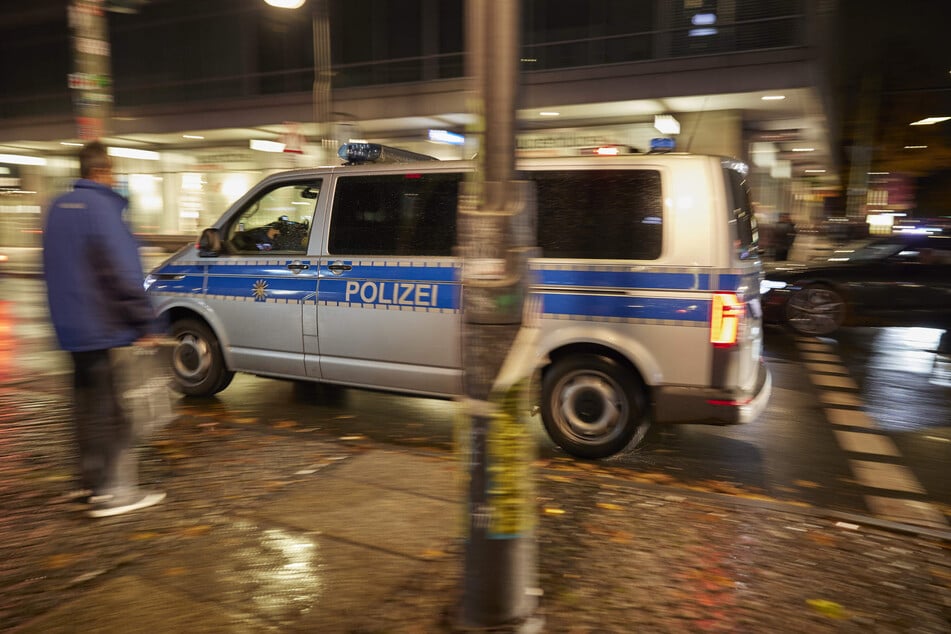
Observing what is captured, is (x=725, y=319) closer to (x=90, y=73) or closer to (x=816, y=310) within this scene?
(x=90, y=73)

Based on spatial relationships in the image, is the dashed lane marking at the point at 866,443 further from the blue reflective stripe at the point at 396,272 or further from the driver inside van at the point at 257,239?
the driver inside van at the point at 257,239

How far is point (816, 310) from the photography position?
11711mm

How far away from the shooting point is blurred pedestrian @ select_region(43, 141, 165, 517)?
13.5ft

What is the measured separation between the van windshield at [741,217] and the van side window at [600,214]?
51cm

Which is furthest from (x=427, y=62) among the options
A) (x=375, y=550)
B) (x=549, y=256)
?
(x=375, y=550)

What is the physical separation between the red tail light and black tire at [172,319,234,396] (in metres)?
4.49

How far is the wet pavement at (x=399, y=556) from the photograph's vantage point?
3.32 metres

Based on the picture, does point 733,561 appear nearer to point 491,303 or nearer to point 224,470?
point 491,303

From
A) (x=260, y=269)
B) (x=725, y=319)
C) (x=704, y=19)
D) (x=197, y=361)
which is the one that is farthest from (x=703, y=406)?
(x=704, y=19)

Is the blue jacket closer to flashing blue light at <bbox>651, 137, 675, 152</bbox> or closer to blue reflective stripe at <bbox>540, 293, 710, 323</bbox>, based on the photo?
blue reflective stripe at <bbox>540, 293, 710, 323</bbox>

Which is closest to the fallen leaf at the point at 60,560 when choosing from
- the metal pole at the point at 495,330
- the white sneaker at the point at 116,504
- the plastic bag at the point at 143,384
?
the white sneaker at the point at 116,504

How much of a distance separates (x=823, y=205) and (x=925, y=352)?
39663 millimetres

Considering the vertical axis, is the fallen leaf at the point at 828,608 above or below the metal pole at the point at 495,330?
below

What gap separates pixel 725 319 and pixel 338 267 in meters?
3.15
